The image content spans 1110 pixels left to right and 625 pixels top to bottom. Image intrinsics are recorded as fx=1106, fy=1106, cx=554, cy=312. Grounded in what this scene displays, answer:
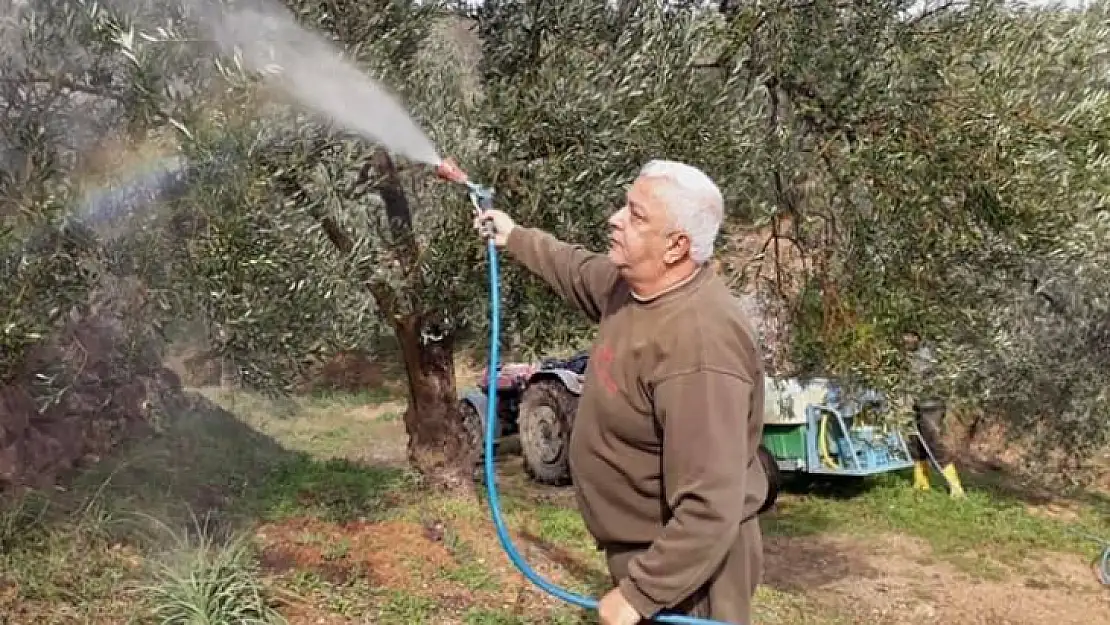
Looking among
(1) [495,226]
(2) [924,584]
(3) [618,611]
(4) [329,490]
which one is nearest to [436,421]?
(4) [329,490]

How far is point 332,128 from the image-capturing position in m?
5.50

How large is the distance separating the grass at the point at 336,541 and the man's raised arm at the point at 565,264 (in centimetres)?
321

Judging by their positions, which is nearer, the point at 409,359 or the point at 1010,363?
the point at 409,359

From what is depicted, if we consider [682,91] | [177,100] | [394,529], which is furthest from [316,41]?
[394,529]

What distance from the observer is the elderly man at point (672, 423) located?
328cm

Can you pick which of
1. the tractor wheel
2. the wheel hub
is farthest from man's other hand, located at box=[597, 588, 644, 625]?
the tractor wheel

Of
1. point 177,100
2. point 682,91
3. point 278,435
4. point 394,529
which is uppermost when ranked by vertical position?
point 682,91

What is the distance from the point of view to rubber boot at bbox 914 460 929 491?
14636 millimetres

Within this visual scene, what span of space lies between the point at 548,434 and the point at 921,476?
523 cm

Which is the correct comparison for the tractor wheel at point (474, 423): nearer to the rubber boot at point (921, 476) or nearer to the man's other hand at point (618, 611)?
the rubber boot at point (921, 476)

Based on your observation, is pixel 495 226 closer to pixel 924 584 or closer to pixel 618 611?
pixel 618 611

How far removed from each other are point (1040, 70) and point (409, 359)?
4911 millimetres

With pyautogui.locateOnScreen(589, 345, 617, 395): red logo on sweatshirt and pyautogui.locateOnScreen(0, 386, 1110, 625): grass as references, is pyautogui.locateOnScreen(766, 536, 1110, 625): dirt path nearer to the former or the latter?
pyautogui.locateOnScreen(0, 386, 1110, 625): grass

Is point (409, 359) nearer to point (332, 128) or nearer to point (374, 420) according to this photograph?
point (332, 128)
